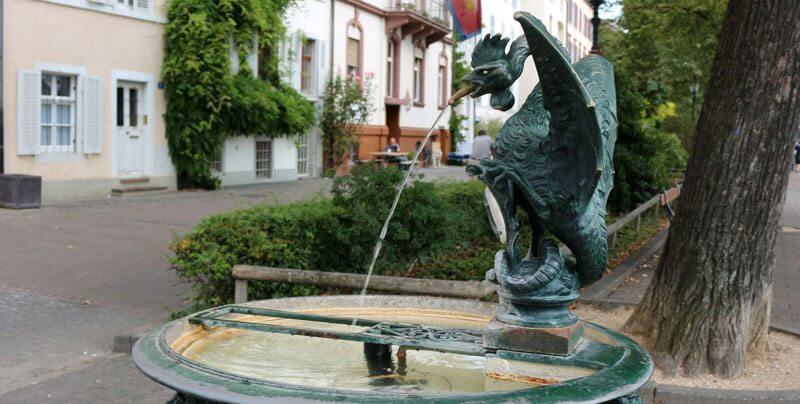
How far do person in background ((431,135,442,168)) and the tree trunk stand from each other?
1223 inches

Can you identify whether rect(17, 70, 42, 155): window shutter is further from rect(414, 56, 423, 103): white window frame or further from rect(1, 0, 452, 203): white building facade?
rect(414, 56, 423, 103): white window frame

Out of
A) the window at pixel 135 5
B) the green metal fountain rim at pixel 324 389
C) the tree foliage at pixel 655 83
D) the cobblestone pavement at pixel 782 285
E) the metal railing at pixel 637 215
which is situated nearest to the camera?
the green metal fountain rim at pixel 324 389

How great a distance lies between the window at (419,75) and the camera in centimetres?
3659

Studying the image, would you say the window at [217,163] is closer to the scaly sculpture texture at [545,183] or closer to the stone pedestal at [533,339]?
the scaly sculpture texture at [545,183]

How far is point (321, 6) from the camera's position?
90.2ft

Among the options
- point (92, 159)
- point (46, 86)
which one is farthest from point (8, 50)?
point (92, 159)

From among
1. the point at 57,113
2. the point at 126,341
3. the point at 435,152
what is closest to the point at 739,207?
the point at 126,341

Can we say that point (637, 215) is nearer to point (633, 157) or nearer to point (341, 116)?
point (633, 157)

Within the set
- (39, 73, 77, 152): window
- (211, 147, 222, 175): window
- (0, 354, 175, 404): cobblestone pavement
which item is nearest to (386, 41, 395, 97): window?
(211, 147, 222, 175): window

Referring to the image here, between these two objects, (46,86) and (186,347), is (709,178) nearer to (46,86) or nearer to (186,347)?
(186,347)

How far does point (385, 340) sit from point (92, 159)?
17290 mm

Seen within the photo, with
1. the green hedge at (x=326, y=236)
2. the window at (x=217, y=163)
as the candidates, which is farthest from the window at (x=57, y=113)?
the green hedge at (x=326, y=236)

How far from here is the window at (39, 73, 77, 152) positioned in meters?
17.4

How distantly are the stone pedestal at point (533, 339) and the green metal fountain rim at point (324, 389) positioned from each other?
10cm
